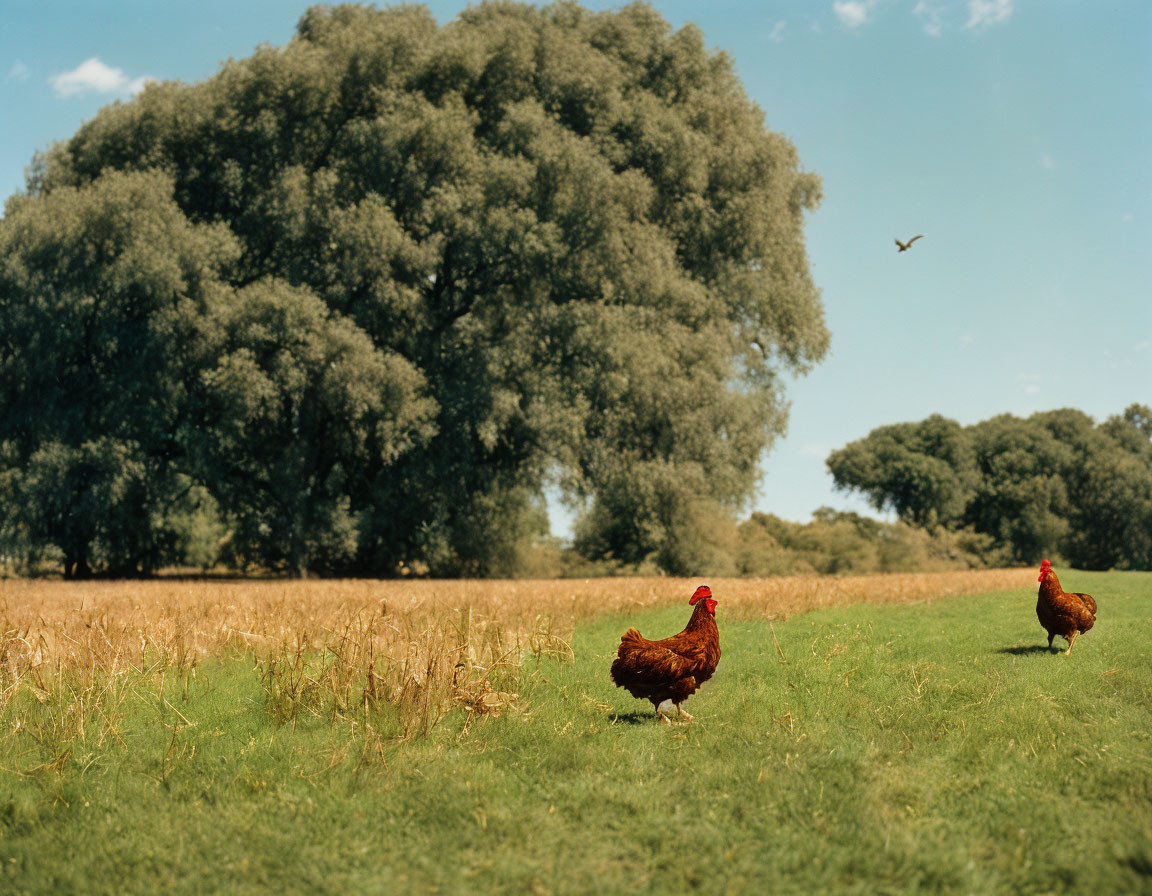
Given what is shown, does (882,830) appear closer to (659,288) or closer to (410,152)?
(659,288)

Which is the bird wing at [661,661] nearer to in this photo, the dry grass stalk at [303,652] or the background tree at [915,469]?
the dry grass stalk at [303,652]

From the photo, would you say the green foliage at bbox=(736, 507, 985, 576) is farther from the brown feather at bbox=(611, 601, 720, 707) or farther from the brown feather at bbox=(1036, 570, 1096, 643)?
the brown feather at bbox=(611, 601, 720, 707)

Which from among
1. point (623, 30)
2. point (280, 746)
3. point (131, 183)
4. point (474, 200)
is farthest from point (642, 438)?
point (280, 746)

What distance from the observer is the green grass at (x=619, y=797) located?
16.6ft

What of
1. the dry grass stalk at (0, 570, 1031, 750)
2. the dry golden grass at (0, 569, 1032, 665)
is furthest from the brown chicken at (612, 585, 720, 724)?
the dry golden grass at (0, 569, 1032, 665)

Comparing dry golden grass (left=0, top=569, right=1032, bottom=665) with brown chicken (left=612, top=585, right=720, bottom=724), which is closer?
brown chicken (left=612, top=585, right=720, bottom=724)

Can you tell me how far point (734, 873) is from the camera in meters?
5.02

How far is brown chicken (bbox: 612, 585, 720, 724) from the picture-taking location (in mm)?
7379

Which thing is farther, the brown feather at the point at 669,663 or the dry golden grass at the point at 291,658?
the dry golden grass at the point at 291,658

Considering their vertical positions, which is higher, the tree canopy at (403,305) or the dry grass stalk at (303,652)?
the tree canopy at (403,305)

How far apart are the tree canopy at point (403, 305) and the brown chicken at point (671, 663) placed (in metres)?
20.2

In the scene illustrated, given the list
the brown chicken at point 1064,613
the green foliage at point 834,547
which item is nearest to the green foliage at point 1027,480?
the green foliage at point 834,547

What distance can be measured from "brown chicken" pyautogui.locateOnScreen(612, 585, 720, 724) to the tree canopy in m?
20.2

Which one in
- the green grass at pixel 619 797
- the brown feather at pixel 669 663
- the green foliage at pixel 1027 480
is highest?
the green foliage at pixel 1027 480
